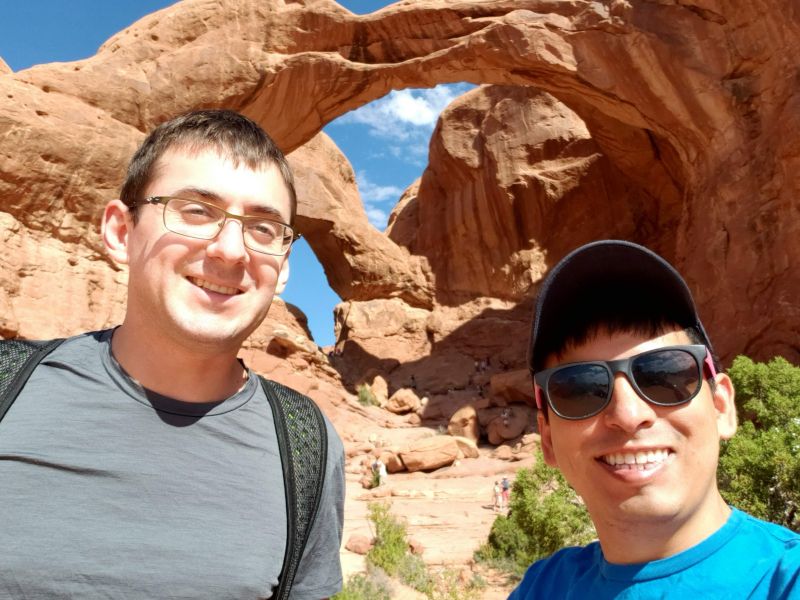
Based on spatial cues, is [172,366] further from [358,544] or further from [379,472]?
[379,472]

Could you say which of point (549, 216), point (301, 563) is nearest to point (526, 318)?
point (549, 216)

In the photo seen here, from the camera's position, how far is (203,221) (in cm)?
155

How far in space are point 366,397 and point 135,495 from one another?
19888 millimetres

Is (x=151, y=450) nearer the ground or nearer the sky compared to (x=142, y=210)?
nearer the ground

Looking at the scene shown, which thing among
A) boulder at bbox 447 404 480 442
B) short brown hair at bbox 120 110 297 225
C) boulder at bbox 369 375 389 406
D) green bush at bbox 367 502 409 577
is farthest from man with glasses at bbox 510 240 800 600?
boulder at bbox 369 375 389 406

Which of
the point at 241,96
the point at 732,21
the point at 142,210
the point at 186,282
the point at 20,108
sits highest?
the point at 732,21

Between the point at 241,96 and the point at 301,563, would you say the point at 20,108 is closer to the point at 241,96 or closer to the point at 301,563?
the point at 241,96

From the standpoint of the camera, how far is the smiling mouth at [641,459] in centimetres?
124

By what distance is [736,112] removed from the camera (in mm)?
13438

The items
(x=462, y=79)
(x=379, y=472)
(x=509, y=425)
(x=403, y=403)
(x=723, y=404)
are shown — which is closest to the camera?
(x=723, y=404)

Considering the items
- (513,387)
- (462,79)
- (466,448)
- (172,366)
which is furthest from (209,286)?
(513,387)

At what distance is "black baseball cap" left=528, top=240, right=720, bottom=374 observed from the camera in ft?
4.60

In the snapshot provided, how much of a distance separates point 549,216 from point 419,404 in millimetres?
9636

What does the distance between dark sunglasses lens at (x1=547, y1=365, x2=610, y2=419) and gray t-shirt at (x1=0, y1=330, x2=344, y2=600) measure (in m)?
0.67
